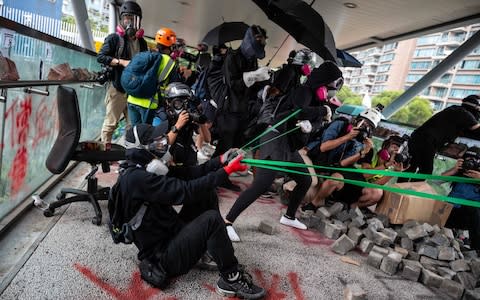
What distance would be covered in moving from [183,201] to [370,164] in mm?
3147

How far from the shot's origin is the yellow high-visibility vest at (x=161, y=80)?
378 centimetres

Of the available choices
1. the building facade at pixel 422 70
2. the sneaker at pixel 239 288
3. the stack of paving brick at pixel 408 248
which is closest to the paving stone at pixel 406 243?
the stack of paving brick at pixel 408 248

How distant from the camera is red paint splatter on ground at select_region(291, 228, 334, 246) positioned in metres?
3.61

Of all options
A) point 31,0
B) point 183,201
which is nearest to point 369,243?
point 183,201

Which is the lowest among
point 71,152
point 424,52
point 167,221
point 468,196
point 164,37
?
point 167,221

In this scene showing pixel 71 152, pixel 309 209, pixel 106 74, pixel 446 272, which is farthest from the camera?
pixel 309 209

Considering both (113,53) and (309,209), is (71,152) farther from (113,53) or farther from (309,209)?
(309,209)

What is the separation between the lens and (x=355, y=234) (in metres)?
3.69

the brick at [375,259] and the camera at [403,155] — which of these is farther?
the camera at [403,155]

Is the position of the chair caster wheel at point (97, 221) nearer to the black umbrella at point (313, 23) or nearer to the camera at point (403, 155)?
the black umbrella at point (313, 23)

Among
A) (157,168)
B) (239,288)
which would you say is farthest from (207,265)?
(157,168)

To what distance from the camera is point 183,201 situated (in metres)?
2.19

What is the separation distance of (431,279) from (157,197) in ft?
8.54

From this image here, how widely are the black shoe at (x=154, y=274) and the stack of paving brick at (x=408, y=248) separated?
1.86 m
